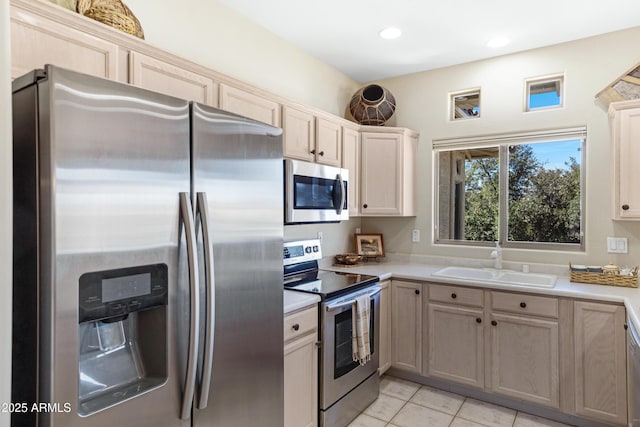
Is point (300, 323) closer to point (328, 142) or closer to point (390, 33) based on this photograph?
point (328, 142)

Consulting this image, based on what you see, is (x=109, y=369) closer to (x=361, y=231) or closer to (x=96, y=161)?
(x=96, y=161)

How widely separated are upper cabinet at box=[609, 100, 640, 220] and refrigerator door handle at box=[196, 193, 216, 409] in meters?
2.73

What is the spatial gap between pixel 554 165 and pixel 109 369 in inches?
133

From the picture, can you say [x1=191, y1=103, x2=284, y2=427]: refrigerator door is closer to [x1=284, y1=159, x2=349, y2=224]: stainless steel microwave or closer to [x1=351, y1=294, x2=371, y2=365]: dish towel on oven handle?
[x1=284, y1=159, x2=349, y2=224]: stainless steel microwave

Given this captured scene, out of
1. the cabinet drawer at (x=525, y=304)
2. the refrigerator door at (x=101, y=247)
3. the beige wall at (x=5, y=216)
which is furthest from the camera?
the cabinet drawer at (x=525, y=304)

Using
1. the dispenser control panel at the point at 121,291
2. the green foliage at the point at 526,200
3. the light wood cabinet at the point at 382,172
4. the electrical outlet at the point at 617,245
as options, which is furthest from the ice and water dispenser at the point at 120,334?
the electrical outlet at the point at 617,245

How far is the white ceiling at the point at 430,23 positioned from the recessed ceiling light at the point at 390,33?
44 millimetres

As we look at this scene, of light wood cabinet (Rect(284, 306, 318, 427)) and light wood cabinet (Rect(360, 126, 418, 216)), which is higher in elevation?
light wood cabinet (Rect(360, 126, 418, 216))

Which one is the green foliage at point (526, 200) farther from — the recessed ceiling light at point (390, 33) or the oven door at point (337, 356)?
the oven door at point (337, 356)

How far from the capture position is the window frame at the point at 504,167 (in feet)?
9.68

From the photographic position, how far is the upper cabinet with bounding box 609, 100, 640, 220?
8.15 ft

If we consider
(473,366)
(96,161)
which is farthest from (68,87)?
(473,366)

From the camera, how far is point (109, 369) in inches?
43.8

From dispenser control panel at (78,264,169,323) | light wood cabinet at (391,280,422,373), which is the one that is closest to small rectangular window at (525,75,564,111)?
light wood cabinet at (391,280,422,373)
